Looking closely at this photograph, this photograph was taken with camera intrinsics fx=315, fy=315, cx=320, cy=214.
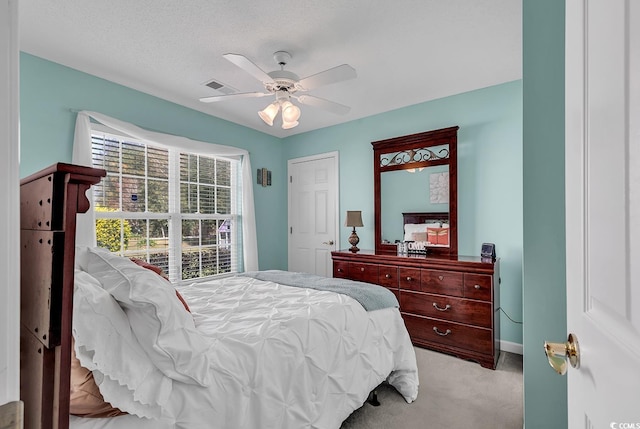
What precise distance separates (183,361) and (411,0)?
2.24 m

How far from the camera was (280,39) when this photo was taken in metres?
2.29

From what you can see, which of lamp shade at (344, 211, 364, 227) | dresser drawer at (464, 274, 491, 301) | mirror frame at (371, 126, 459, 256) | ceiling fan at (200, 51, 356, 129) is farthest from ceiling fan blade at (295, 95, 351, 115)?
Result: dresser drawer at (464, 274, 491, 301)

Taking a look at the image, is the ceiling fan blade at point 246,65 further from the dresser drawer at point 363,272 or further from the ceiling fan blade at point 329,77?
the dresser drawer at point 363,272

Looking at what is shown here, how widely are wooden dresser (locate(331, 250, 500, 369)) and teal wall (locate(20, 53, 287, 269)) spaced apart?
2.06m

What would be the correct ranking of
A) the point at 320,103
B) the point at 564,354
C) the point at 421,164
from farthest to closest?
the point at 421,164, the point at 320,103, the point at 564,354

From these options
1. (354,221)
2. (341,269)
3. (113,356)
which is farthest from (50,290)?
(354,221)

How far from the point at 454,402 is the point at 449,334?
791 mm

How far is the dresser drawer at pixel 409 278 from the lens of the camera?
10.2ft

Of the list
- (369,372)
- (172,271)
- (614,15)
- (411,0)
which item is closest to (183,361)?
(369,372)

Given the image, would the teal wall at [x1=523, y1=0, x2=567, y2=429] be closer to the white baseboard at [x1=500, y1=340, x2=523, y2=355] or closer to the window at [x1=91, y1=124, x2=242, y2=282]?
the white baseboard at [x1=500, y1=340, x2=523, y2=355]

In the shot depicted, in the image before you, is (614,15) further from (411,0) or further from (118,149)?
(118,149)

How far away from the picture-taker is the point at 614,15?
480 mm

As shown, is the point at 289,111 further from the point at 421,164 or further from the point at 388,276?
the point at 388,276

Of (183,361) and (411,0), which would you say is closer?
(183,361)
